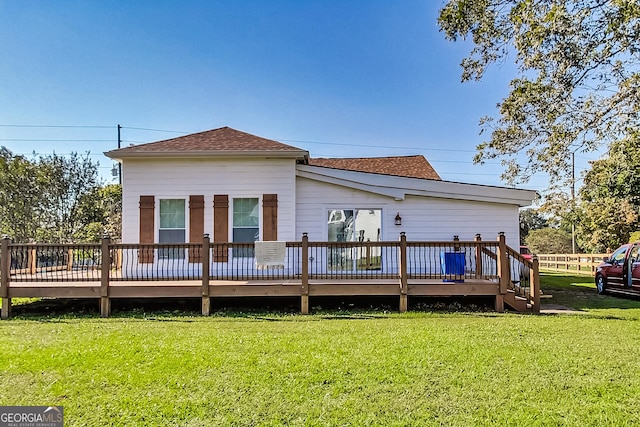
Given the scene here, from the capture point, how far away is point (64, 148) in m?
22.5

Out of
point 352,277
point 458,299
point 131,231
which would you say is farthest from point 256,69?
point 458,299

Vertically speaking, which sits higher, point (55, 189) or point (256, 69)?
point (256, 69)

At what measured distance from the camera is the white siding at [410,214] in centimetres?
1049

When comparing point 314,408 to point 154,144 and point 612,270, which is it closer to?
point 154,144

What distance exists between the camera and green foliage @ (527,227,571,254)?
38.1 meters

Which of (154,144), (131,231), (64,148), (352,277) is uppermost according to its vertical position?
(64,148)

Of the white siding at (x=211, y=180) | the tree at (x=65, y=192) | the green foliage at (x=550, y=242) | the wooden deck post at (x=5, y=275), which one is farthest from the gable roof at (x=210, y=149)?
the green foliage at (x=550, y=242)

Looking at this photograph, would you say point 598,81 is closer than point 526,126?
Yes

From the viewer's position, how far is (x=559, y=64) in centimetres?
730

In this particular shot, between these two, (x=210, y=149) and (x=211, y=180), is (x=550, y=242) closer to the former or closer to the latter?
(x=211, y=180)

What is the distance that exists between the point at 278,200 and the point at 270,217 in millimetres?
452

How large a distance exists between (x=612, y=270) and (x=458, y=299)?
5704 mm

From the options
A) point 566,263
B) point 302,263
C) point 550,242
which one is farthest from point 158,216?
point 550,242

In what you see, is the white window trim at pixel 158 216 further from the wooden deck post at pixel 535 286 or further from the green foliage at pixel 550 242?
the green foliage at pixel 550 242
